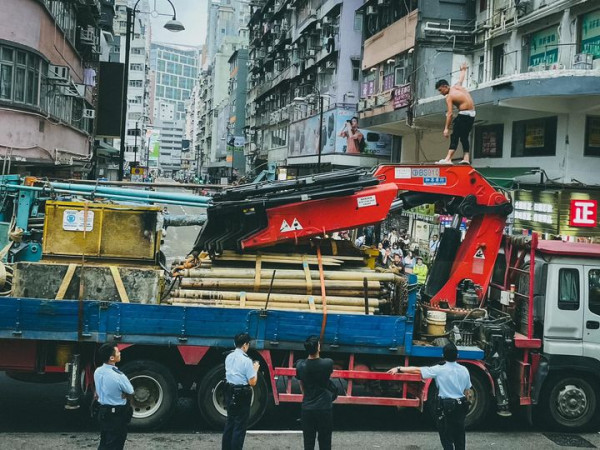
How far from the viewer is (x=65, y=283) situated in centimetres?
834

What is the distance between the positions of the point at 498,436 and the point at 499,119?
14966 millimetres

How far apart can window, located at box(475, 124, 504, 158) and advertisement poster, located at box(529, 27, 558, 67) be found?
105 inches

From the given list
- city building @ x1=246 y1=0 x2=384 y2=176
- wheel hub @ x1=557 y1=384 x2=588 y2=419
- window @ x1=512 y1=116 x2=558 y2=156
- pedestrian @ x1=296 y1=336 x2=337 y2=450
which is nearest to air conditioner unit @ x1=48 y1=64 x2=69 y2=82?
city building @ x1=246 y1=0 x2=384 y2=176

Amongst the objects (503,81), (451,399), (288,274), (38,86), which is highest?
(503,81)

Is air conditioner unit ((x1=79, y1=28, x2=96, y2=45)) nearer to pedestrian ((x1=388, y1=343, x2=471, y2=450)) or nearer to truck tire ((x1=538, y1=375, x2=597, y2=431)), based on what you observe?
truck tire ((x1=538, y1=375, x2=597, y2=431))

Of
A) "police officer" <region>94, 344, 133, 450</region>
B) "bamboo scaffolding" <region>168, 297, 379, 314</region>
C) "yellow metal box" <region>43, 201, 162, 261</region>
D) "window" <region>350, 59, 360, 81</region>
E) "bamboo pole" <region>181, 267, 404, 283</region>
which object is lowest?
"police officer" <region>94, 344, 133, 450</region>

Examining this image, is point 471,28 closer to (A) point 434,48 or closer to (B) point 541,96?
(A) point 434,48

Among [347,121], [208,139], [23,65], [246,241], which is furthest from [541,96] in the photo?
[208,139]

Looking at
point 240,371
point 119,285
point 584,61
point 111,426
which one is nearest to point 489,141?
point 584,61

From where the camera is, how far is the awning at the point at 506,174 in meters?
19.5

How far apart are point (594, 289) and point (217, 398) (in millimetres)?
5468

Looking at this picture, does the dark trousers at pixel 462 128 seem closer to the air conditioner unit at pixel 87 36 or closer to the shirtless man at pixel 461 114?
the shirtless man at pixel 461 114

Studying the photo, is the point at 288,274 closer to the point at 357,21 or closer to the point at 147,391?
the point at 147,391

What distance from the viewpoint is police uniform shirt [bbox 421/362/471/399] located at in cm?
687
